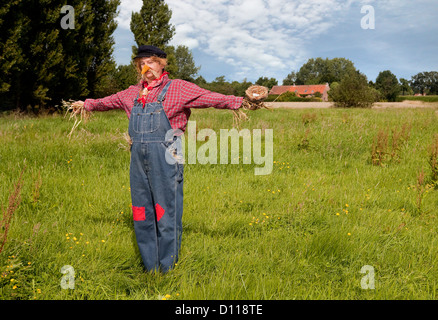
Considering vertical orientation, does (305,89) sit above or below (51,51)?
above

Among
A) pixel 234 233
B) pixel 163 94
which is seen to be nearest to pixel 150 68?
pixel 163 94

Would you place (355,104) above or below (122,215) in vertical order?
above

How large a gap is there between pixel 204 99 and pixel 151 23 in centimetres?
2417

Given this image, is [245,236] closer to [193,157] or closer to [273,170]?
[273,170]

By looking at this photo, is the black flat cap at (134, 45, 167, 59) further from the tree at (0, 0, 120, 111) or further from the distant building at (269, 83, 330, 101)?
the distant building at (269, 83, 330, 101)

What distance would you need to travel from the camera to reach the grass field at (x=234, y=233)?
2.61m

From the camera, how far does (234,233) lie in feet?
11.7

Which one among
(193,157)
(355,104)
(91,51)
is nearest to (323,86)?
(355,104)

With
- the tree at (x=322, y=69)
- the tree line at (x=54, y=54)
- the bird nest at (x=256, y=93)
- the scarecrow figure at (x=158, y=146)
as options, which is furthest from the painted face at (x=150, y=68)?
the tree at (x=322, y=69)

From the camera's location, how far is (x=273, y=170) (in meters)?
6.16

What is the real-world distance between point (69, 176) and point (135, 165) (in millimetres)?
3134

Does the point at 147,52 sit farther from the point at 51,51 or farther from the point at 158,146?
the point at 51,51

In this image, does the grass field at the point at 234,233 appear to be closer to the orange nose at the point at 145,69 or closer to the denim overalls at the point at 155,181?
the denim overalls at the point at 155,181

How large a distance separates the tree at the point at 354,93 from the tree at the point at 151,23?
57.1 ft
